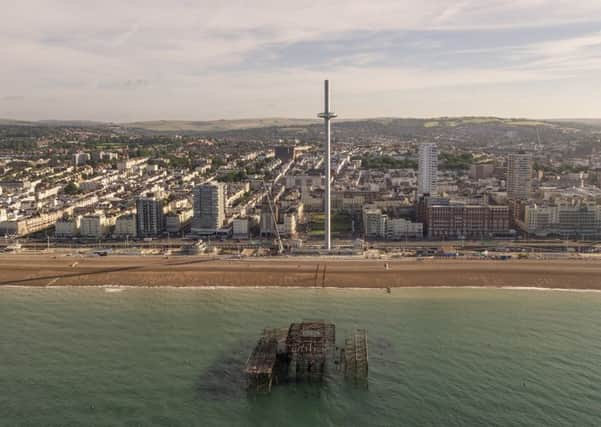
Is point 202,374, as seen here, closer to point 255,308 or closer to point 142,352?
point 142,352

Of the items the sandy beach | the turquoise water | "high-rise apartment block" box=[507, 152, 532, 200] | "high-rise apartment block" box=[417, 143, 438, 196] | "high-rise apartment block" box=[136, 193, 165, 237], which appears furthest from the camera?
"high-rise apartment block" box=[417, 143, 438, 196]

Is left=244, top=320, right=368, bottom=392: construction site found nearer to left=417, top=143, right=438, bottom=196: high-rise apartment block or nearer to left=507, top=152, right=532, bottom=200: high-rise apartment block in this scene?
left=507, top=152, right=532, bottom=200: high-rise apartment block

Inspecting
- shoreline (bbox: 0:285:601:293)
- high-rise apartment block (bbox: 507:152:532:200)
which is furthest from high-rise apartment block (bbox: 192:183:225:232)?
high-rise apartment block (bbox: 507:152:532:200)

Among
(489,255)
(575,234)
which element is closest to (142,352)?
(489,255)

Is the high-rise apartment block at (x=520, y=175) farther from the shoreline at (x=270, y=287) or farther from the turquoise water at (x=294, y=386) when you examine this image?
the turquoise water at (x=294, y=386)

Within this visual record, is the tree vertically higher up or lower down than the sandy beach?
higher up

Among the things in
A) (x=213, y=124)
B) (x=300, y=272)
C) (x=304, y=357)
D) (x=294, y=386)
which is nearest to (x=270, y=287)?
(x=300, y=272)

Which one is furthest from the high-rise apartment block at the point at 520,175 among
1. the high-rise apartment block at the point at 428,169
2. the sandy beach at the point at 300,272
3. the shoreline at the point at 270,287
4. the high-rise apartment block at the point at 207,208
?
the shoreline at the point at 270,287
